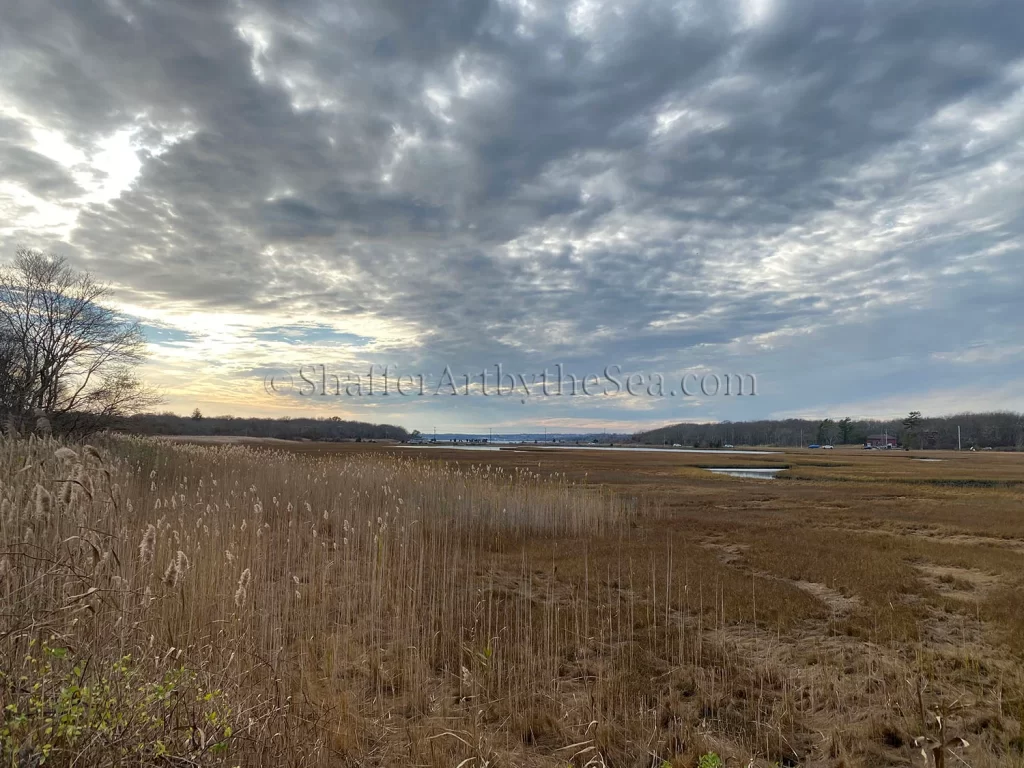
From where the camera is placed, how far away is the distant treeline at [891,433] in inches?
5271

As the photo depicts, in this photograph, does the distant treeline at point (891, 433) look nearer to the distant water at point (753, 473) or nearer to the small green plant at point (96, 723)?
the distant water at point (753, 473)

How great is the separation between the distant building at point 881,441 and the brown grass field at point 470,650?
167 m

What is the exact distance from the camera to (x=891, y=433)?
549ft

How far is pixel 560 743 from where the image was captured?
519 centimetres

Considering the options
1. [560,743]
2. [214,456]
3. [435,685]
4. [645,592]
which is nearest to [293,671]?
[435,685]

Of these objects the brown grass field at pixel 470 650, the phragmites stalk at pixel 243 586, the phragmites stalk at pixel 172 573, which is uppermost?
the phragmites stalk at pixel 172 573

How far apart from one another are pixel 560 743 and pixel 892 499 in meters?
27.7

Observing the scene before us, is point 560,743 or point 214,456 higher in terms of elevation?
point 214,456

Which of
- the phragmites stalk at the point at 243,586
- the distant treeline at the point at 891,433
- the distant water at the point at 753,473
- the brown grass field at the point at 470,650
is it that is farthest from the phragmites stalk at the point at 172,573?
the distant treeline at the point at 891,433

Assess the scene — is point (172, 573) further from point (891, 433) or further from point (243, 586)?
point (891, 433)

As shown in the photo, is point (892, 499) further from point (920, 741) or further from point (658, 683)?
point (920, 741)

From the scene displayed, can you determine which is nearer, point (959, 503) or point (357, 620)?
point (357, 620)

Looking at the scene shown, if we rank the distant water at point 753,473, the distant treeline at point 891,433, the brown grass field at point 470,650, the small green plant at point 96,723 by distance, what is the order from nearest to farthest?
1. the small green plant at point 96,723
2. the brown grass field at point 470,650
3. the distant water at point 753,473
4. the distant treeline at point 891,433

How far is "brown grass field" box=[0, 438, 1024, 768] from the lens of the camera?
361 centimetres
